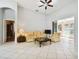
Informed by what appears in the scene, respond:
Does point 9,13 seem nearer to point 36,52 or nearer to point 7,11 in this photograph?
point 7,11

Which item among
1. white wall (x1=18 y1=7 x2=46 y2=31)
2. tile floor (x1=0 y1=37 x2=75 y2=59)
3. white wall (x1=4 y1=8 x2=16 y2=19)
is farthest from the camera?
white wall (x1=18 y1=7 x2=46 y2=31)

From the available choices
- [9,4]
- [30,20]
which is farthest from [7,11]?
[30,20]

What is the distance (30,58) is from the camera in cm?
469

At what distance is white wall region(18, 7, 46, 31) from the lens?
10.5 metres

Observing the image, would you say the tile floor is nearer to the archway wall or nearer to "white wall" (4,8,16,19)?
the archway wall

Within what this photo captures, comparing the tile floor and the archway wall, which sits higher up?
the archway wall

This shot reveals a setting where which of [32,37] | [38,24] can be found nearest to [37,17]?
[38,24]

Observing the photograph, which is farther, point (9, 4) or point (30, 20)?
point (30, 20)

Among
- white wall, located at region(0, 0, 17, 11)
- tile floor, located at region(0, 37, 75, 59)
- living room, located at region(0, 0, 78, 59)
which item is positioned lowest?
tile floor, located at region(0, 37, 75, 59)

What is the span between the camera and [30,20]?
36.2 ft

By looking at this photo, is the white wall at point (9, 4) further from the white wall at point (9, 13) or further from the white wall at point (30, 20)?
the white wall at point (30, 20)

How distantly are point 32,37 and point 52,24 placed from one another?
3.44 meters

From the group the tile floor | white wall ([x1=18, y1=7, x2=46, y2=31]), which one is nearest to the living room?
white wall ([x1=18, y1=7, x2=46, y2=31])

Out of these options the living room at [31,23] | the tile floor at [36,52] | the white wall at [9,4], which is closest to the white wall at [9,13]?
the living room at [31,23]
